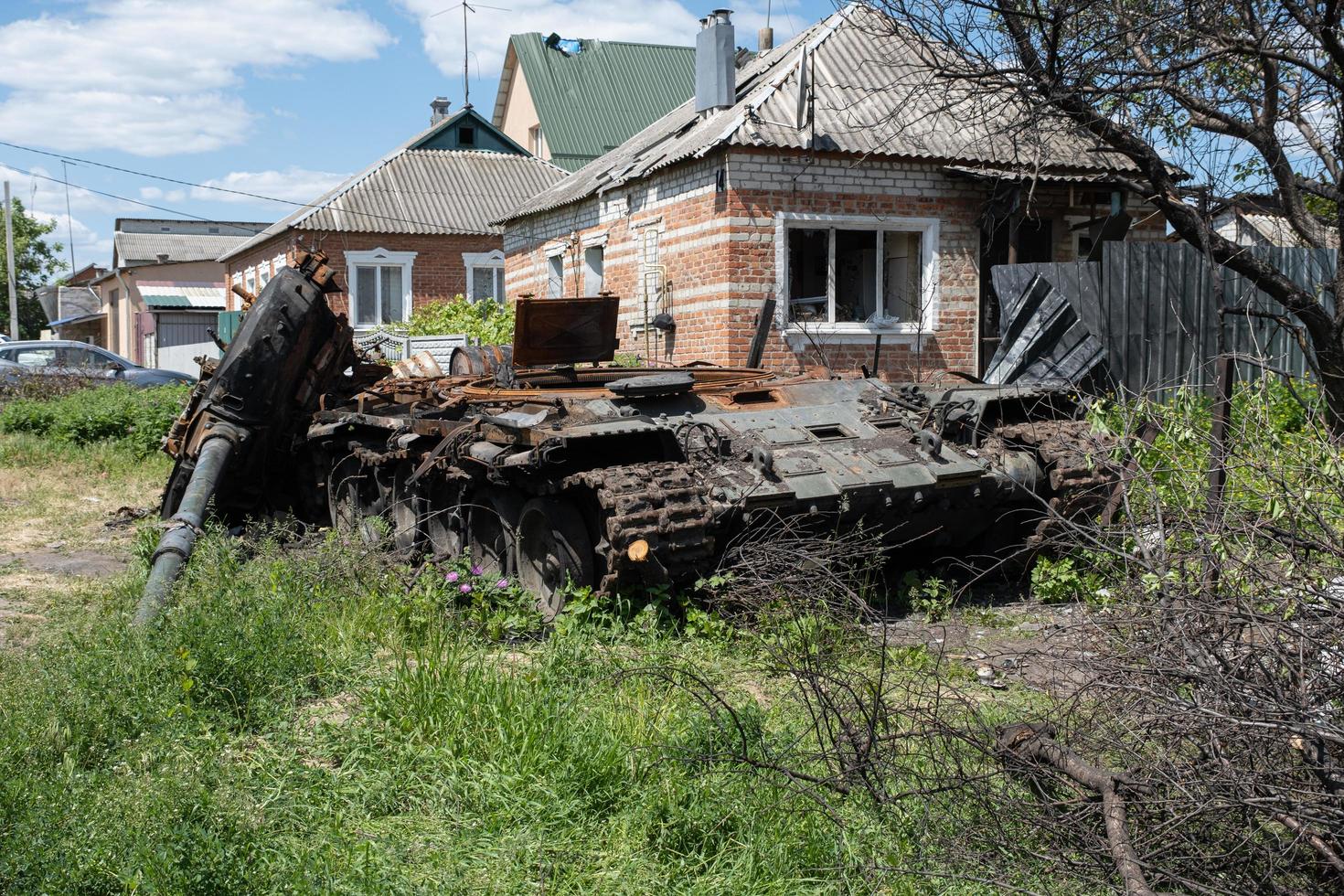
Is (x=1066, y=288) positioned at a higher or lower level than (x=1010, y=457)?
higher

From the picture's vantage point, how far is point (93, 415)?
654 inches

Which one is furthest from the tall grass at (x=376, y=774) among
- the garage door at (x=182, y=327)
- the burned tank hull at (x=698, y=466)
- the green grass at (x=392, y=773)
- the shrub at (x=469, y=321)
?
the garage door at (x=182, y=327)

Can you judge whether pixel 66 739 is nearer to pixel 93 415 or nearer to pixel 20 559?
pixel 20 559

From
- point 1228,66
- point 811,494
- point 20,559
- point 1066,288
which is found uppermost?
point 1228,66

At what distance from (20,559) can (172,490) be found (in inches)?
48.6

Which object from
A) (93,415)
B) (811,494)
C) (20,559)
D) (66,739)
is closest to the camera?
(66,739)

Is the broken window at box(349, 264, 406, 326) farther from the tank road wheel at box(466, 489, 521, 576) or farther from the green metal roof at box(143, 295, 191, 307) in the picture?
the tank road wheel at box(466, 489, 521, 576)

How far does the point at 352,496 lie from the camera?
10.1 metres

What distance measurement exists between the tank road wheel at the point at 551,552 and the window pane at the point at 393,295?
66.2ft

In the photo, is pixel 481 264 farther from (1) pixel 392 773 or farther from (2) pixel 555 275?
(1) pixel 392 773

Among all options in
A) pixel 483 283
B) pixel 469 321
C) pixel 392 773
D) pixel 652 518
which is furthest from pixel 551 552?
pixel 483 283

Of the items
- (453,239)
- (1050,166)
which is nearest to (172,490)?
(1050,166)

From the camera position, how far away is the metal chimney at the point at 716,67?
15086 mm

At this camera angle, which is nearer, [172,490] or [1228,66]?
[1228,66]
